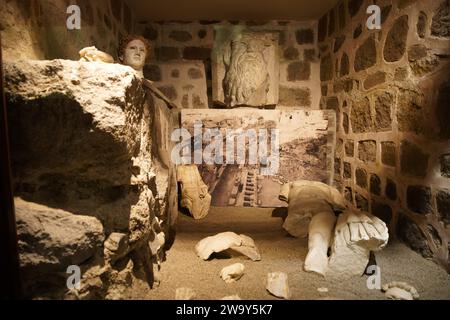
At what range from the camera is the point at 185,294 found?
41.9 inches

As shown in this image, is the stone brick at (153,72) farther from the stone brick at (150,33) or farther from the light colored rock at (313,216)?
the light colored rock at (313,216)

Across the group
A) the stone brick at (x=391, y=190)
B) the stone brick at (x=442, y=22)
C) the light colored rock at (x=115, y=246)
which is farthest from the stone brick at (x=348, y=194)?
the light colored rock at (x=115, y=246)

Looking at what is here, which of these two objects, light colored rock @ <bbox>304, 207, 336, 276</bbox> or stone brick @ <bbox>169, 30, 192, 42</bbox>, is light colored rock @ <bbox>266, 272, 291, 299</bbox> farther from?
stone brick @ <bbox>169, 30, 192, 42</bbox>

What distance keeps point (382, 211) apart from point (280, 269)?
36.0 inches

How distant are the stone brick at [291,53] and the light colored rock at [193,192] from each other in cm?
139

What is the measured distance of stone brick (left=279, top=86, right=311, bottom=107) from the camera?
285 centimetres

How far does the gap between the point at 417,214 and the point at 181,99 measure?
213cm

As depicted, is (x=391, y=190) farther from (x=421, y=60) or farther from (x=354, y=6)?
(x=354, y=6)

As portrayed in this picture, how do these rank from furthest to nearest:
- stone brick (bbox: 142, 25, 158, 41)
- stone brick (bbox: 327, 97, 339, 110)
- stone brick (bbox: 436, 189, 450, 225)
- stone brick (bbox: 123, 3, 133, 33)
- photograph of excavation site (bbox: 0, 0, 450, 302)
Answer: stone brick (bbox: 142, 25, 158, 41) → stone brick (bbox: 327, 97, 339, 110) → stone brick (bbox: 123, 3, 133, 33) → stone brick (bbox: 436, 189, 450, 225) → photograph of excavation site (bbox: 0, 0, 450, 302)

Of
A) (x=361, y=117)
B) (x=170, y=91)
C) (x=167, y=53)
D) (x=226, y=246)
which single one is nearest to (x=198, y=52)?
(x=167, y=53)

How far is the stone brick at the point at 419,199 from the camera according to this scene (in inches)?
56.4

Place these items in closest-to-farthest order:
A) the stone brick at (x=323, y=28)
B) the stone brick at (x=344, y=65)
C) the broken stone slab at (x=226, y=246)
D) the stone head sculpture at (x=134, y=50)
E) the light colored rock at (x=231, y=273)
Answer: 1. the light colored rock at (x=231, y=273)
2. the broken stone slab at (x=226, y=246)
3. the stone head sculpture at (x=134, y=50)
4. the stone brick at (x=344, y=65)
5. the stone brick at (x=323, y=28)

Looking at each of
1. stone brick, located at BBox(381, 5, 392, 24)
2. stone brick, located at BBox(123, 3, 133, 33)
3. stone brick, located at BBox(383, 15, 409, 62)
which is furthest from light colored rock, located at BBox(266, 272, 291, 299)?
stone brick, located at BBox(123, 3, 133, 33)

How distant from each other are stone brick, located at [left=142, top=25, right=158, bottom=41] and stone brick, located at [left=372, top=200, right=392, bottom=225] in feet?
7.73
